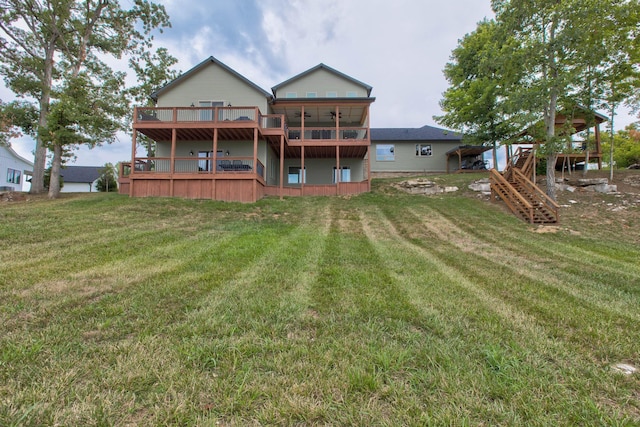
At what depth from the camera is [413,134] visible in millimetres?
25906

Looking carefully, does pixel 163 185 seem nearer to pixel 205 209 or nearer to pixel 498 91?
pixel 205 209

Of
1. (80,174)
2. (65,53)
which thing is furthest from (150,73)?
(80,174)

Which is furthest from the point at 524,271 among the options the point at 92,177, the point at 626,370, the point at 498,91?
the point at 92,177

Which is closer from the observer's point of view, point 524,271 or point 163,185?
point 524,271

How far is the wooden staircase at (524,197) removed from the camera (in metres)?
10.7

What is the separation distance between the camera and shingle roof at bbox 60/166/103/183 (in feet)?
129

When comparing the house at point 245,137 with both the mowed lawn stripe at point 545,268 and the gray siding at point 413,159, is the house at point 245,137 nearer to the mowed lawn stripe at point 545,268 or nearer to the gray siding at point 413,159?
the gray siding at point 413,159

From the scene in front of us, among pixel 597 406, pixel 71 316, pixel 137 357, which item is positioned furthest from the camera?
pixel 71 316

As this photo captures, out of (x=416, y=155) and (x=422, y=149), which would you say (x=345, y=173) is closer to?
(x=416, y=155)

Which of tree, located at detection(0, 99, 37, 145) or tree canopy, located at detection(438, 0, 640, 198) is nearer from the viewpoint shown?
tree canopy, located at detection(438, 0, 640, 198)

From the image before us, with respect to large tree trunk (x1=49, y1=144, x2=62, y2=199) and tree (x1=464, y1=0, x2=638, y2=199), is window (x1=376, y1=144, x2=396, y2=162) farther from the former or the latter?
large tree trunk (x1=49, y1=144, x2=62, y2=199)

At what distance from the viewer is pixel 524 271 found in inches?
199

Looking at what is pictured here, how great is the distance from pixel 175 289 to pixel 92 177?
158 ft

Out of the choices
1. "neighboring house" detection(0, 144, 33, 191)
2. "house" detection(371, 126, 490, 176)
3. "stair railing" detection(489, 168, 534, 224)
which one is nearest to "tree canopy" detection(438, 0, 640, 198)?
"stair railing" detection(489, 168, 534, 224)
